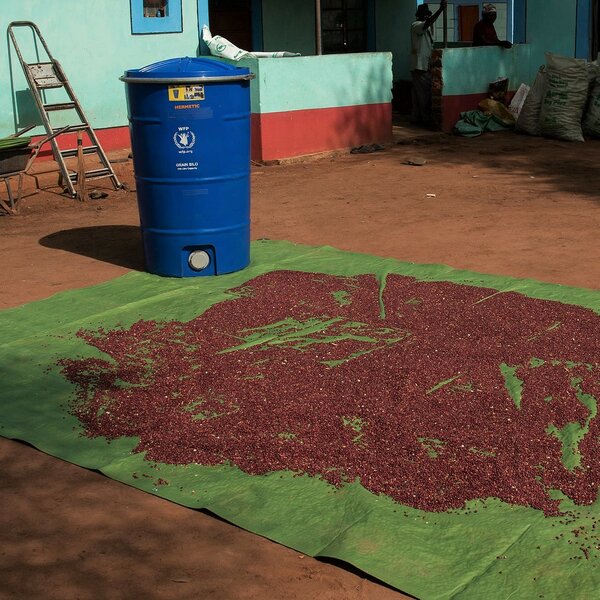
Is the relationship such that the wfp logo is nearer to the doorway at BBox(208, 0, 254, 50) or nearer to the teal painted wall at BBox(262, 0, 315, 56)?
the doorway at BBox(208, 0, 254, 50)

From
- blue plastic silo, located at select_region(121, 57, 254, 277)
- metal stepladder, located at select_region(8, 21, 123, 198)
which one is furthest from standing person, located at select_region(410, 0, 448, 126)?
blue plastic silo, located at select_region(121, 57, 254, 277)

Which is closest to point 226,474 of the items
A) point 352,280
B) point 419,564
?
point 419,564

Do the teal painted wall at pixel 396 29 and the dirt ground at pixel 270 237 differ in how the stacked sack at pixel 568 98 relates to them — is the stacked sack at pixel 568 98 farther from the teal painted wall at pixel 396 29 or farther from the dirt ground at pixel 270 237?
the teal painted wall at pixel 396 29

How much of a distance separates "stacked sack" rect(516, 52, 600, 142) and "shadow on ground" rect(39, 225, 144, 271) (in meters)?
7.01

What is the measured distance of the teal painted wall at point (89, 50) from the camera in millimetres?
10805

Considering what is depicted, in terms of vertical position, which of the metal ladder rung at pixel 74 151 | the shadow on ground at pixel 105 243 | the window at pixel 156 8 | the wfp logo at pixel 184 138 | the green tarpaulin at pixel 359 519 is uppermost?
the window at pixel 156 8

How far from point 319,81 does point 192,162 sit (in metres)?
5.99

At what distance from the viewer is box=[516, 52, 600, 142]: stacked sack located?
1321cm

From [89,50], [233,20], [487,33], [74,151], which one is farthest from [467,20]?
[74,151]

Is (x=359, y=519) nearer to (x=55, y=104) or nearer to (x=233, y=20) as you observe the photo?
(x=55, y=104)

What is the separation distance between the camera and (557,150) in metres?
12.6

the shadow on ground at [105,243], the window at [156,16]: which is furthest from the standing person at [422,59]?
the shadow on ground at [105,243]

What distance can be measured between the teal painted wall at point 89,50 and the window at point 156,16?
0.06 metres

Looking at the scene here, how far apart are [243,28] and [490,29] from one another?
3.70 m
